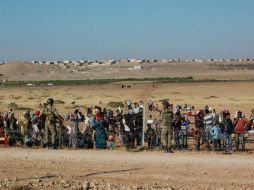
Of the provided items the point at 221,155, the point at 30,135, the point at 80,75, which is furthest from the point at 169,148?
the point at 80,75

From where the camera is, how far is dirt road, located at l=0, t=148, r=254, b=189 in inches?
458

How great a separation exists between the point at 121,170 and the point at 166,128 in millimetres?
3003

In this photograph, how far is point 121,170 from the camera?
13500 mm

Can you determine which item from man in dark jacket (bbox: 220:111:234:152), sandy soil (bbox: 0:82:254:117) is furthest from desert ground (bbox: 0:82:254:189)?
sandy soil (bbox: 0:82:254:117)

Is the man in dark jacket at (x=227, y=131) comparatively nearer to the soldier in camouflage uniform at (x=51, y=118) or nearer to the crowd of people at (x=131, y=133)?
the crowd of people at (x=131, y=133)

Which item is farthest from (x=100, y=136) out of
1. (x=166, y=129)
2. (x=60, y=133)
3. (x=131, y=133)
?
(x=166, y=129)

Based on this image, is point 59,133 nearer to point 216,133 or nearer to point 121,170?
point 121,170

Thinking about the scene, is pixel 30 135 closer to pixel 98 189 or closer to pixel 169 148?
pixel 169 148

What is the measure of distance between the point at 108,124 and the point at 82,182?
689cm

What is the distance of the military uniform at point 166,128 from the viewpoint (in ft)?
53.0

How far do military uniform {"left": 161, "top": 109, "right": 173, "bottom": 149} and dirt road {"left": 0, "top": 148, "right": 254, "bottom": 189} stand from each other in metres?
0.36

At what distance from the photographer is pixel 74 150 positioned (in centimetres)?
1677

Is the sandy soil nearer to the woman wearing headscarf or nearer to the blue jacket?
the blue jacket

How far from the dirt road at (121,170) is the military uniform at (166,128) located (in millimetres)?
355
